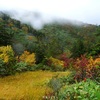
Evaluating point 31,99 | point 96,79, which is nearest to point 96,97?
point 31,99

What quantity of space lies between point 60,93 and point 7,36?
26.0 metres

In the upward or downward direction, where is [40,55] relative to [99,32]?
downward

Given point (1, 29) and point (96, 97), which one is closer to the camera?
point (96, 97)

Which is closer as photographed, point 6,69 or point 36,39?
point 6,69

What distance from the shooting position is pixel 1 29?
3328 cm

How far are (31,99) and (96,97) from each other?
248cm

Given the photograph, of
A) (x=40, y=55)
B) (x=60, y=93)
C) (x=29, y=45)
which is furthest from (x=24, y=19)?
(x=60, y=93)

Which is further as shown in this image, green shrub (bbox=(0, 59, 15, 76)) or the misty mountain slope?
the misty mountain slope

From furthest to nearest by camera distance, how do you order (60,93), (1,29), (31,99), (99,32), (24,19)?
1. (24,19)
2. (99,32)
3. (1,29)
4. (31,99)
5. (60,93)

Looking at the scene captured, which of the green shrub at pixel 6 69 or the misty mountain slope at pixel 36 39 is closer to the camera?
the green shrub at pixel 6 69

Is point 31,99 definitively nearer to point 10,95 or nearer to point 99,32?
point 10,95

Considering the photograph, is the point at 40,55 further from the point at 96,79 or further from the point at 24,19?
the point at 24,19

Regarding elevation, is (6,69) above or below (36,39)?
below

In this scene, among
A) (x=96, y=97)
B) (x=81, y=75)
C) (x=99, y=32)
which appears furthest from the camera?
(x=99, y=32)
